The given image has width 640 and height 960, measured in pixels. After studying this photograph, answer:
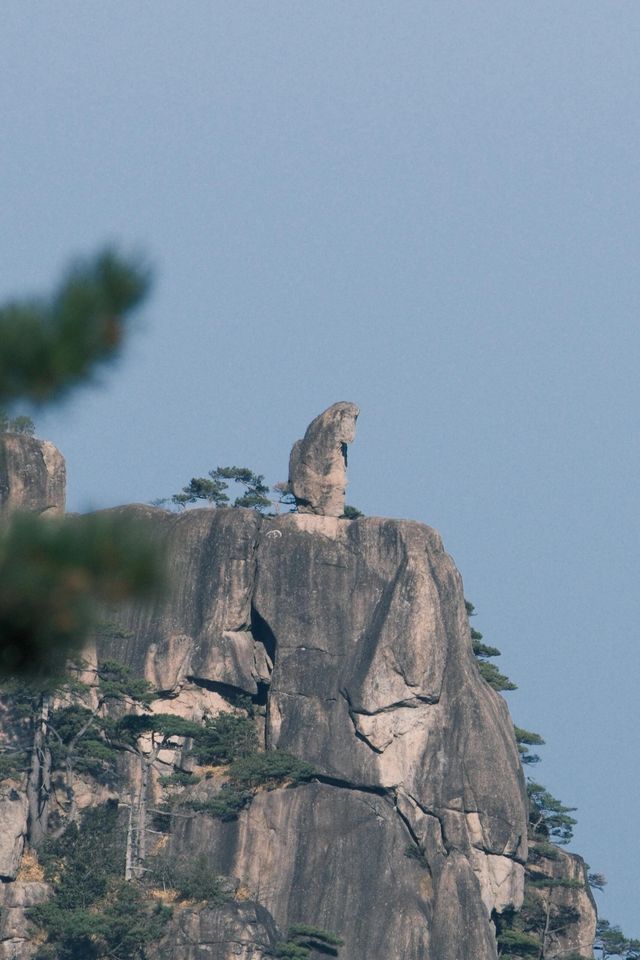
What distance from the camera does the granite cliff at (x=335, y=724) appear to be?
56750mm

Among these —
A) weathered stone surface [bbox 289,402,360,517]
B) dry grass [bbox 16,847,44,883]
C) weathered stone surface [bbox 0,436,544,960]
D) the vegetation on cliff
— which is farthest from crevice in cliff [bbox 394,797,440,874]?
the vegetation on cliff

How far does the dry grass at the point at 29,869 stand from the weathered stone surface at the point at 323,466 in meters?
13.8

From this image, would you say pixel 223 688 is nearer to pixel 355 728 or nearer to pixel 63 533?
pixel 355 728

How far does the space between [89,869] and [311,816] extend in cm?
787

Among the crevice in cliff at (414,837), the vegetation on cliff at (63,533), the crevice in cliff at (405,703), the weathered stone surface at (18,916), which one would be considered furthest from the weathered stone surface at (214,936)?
the vegetation on cliff at (63,533)

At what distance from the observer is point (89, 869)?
5216cm

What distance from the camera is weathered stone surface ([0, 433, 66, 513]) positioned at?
193ft

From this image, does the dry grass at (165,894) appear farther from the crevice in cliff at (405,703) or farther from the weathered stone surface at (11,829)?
the crevice in cliff at (405,703)

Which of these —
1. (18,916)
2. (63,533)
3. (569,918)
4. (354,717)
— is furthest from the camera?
(569,918)

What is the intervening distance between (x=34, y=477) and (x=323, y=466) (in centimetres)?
851

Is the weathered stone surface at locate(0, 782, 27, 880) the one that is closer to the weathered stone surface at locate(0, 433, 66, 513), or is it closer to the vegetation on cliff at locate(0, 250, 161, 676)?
the weathered stone surface at locate(0, 433, 66, 513)

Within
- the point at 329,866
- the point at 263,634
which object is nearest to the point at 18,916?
the point at 329,866

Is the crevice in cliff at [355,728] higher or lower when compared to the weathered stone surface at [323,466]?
lower

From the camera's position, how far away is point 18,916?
2055 inches
